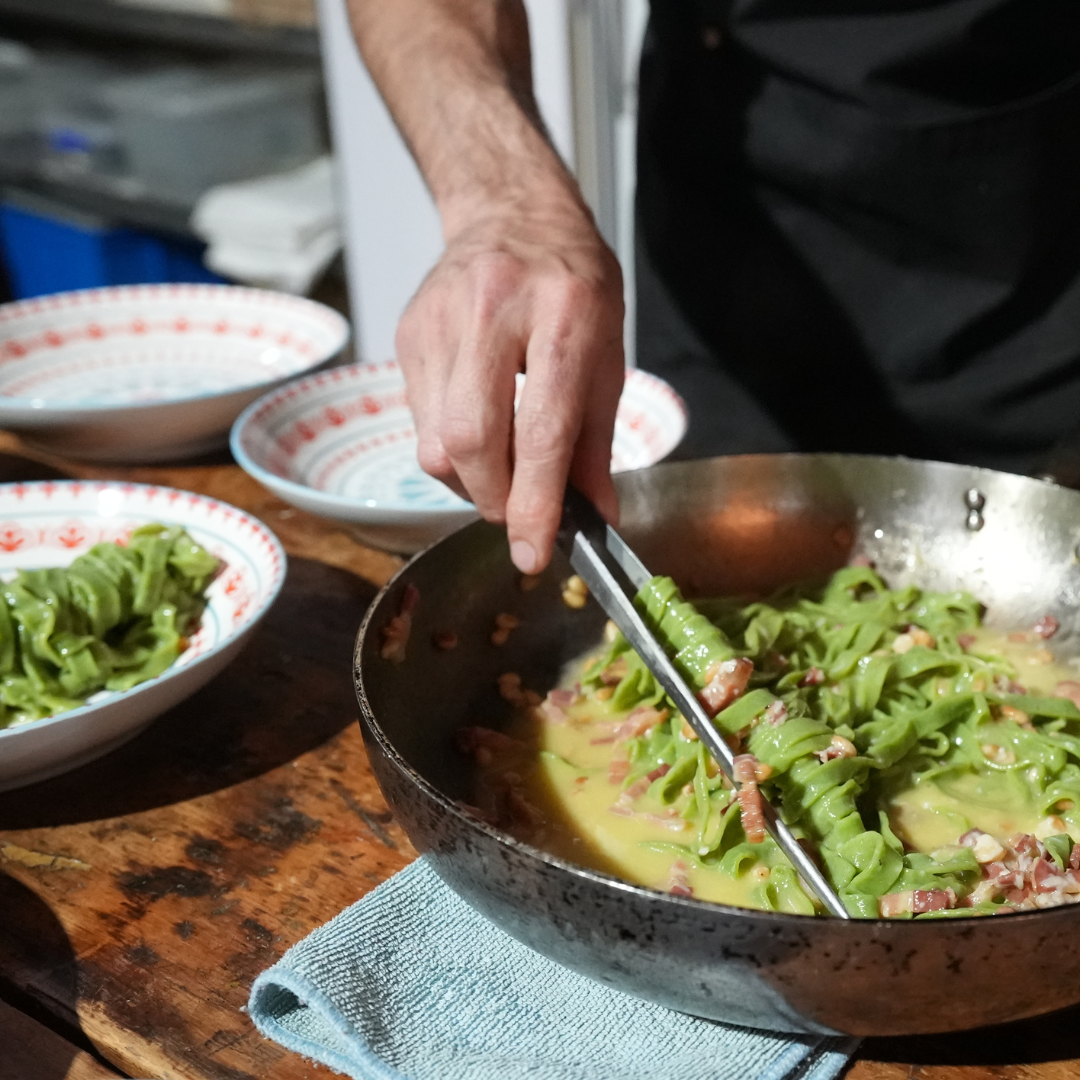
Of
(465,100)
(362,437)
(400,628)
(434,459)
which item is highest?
(465,100)

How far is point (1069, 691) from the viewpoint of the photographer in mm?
1493

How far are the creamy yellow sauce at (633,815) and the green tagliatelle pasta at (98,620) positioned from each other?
526 millimetres

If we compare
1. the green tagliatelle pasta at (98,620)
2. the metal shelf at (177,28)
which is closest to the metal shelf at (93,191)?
the metal shelf at (177,28)

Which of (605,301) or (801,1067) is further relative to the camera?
(605,301)

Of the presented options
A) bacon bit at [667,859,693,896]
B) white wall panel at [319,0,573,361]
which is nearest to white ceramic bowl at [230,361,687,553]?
bacon bit at [667,859,693,896]

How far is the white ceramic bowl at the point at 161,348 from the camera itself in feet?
7.39

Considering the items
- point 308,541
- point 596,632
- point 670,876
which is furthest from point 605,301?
point 308,541

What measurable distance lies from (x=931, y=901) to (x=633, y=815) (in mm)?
344

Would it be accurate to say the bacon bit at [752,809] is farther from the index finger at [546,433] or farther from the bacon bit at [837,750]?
the index finger at [546,433]

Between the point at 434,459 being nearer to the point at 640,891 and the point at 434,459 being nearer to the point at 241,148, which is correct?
the point at 640,891

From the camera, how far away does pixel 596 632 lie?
1.69 meters

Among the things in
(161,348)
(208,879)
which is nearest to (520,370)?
(208,879)

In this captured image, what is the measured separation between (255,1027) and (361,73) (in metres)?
4.72

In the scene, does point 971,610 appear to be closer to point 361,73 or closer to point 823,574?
point 823,574
